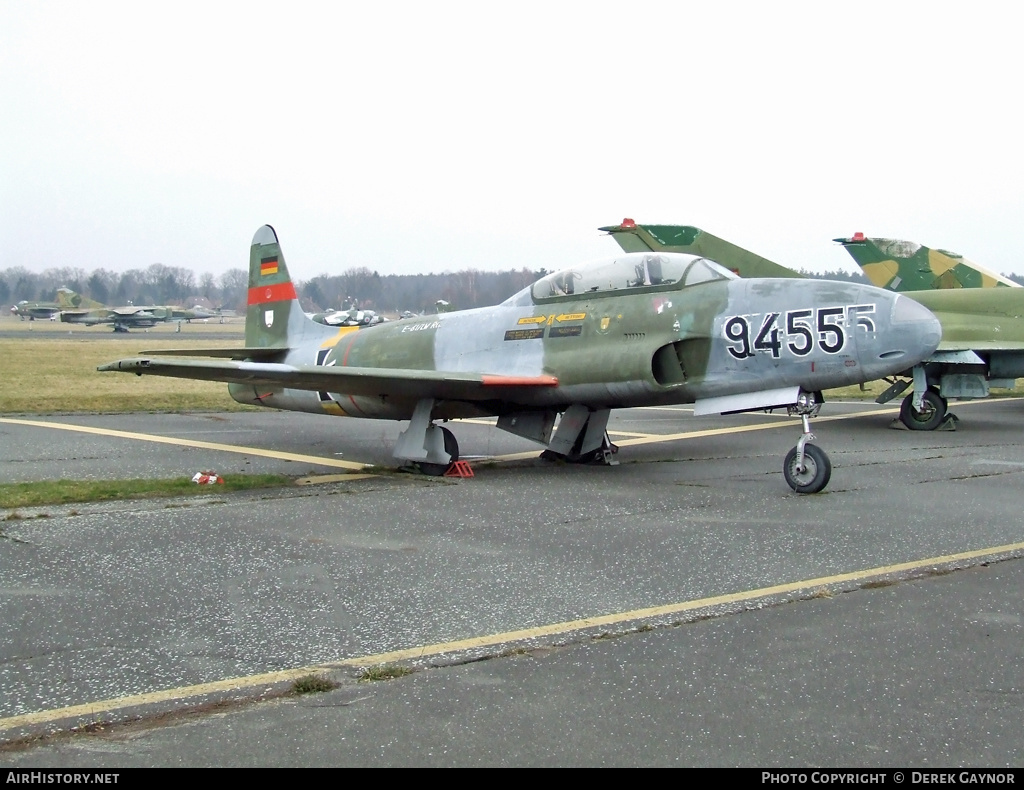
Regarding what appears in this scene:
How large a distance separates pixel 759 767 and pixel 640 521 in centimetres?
419

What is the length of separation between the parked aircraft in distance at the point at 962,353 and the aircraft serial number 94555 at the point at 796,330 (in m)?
5.97

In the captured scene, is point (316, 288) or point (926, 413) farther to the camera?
point (316, 288)

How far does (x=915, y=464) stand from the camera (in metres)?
10.8

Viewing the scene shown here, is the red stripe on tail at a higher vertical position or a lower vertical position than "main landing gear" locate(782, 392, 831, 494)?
higher

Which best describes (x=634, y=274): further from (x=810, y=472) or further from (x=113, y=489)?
(x=113, y=489)

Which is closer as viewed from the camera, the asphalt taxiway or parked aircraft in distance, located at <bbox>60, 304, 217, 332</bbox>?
the asphalt taxiway

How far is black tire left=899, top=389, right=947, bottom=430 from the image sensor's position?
49.0ft

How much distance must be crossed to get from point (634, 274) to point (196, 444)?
6.19 metres

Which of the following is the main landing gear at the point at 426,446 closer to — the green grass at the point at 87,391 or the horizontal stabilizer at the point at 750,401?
the horizontal stabilizer at the point at 750,401

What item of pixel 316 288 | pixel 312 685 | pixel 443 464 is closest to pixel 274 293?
pixel 443 464

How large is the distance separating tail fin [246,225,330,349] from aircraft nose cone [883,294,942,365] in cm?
806

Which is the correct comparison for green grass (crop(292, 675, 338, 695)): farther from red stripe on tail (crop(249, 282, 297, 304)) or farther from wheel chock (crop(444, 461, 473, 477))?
red stripe on tail (crop(249, 282, 297, 304))

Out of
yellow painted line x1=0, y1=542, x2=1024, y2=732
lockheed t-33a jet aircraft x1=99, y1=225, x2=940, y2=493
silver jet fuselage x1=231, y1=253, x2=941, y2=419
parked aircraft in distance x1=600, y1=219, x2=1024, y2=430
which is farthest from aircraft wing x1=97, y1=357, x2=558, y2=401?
parked aircraft in distance x1=600, y1=219, x2=1024, y2=430

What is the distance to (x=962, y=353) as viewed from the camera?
1502 centimetres
